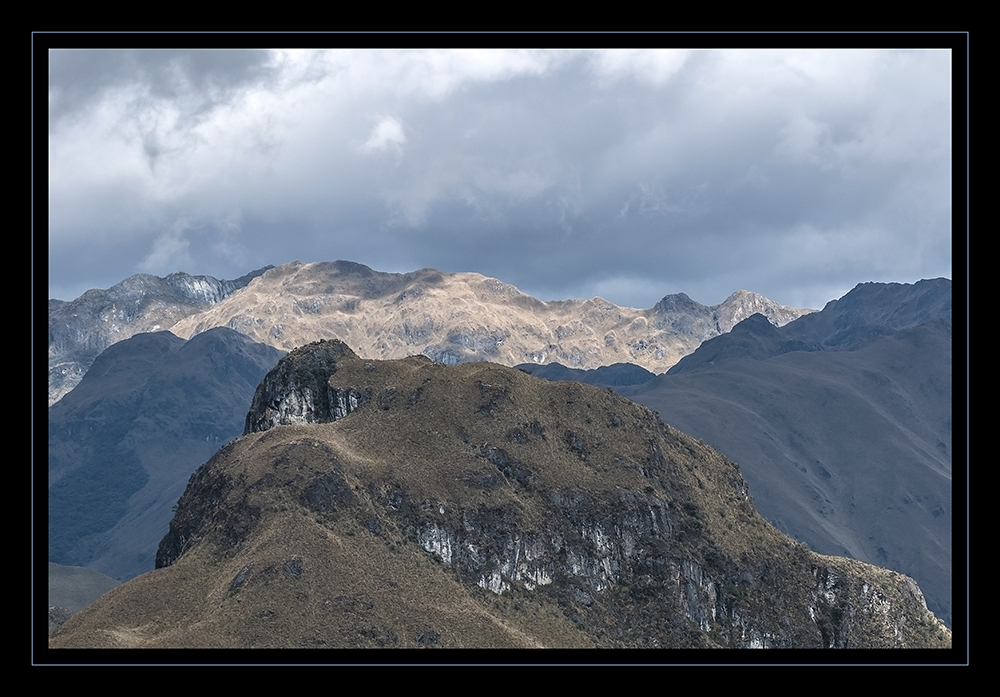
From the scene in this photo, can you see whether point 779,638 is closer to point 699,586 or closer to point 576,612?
point 699,586

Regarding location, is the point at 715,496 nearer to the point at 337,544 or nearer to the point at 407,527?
the point at 407,527

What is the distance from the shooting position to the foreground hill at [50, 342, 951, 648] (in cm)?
14538

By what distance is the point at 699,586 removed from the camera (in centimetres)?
17538

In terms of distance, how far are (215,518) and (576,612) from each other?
173 feet

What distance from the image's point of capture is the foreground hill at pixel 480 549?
145375 mm

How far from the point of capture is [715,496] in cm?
19550

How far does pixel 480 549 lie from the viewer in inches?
6624
